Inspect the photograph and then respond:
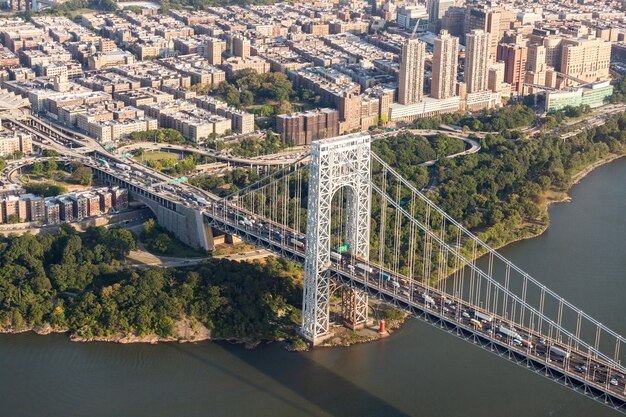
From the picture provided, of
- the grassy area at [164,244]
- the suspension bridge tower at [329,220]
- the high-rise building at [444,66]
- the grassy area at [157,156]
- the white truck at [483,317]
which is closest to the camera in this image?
the white truck at [483,317]

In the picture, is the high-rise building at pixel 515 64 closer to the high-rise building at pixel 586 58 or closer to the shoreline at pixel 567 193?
the high-rise building at pixel 586 58

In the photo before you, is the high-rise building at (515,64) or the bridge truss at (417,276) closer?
the bridge truss at (417,276)

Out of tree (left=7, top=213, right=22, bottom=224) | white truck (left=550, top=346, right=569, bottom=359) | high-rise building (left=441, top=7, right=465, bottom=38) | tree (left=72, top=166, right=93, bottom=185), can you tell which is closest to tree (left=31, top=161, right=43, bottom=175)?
tree (left=72, top=166, right=93, bottom=185)

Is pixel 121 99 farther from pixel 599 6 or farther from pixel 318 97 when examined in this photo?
pixel 599 6

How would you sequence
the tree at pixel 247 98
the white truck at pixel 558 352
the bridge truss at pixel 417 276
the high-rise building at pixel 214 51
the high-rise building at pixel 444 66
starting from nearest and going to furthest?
the white truck at pixel 558 352 → the bridge truss at pixel 417 276 → the tree at pixel 247 98 → the high-rise building at pixel 444 66 → the high-rise building at pixel 214 51

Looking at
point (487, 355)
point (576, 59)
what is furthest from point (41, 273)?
point (576, 59)

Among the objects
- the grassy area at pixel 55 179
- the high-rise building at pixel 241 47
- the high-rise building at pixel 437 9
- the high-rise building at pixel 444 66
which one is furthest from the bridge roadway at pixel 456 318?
the high-rise building at pixel 437 9
